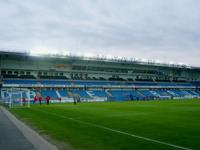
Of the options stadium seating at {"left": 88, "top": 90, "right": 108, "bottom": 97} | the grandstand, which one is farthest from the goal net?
stadium seating at {"left": 88, "top": 90, "right": 108, "bottom": 97}

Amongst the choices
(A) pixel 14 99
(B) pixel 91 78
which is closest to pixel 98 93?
(B) pixel 91 78

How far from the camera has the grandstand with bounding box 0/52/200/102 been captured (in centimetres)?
7856

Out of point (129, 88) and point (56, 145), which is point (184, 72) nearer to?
point (129, 88)

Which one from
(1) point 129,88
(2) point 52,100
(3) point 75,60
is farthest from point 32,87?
(1) point 129,88

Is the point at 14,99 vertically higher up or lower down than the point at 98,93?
lower down

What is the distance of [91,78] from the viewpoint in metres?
93.0

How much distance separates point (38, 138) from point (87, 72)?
81419 millimetres

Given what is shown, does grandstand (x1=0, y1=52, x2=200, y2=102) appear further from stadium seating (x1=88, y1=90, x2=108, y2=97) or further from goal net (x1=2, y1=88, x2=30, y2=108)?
goal net (x1=2, y1=88, x2=30, y2=108)

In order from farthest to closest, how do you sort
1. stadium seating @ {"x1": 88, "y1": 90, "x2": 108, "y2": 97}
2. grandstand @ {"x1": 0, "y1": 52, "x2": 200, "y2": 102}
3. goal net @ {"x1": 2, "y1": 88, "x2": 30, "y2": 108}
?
stadium seating @ {"x1": 88, "y1": 90, "x2": 108, "y2": 97}
grandstand @ {"x1": 0, "y1": 52, "x2": 200, "y2": 102}
goal net @ {"x1": 2, "y1": 88, "x2": 30, "y2": 108}

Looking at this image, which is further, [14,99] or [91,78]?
[91,78]

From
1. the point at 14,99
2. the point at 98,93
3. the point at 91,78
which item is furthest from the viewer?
the point at 91,78

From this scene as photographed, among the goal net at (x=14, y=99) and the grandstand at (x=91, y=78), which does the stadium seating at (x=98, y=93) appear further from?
the goal net at (x=14, y=99)

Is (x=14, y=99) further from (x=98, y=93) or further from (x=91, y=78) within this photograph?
(x=91, y=78)

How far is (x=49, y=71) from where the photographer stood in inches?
3501
